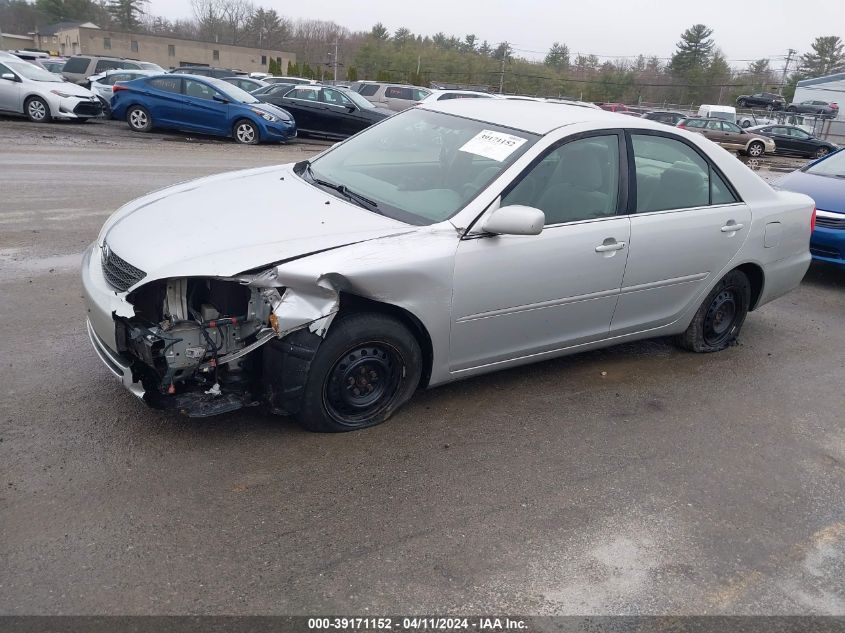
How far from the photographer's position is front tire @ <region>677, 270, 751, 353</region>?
17.5 ft

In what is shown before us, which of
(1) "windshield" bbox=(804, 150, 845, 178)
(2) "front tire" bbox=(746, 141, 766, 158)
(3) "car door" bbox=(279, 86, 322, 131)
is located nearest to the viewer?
(1) "windshield" bbox=(804, 150, 845, 178)

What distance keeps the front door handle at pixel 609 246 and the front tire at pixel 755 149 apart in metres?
27.3

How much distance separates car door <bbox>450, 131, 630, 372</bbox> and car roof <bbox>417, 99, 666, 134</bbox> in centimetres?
17

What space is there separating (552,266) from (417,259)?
0.92 m

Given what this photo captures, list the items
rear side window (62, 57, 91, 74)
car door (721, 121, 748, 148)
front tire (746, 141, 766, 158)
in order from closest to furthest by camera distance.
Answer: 1. rear side window (62, 57, 91, 74)
2. car door (721, 121, 748, 148)
3. front tire (746, 141, 766, 158)

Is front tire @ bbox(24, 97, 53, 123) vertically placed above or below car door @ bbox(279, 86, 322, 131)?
below

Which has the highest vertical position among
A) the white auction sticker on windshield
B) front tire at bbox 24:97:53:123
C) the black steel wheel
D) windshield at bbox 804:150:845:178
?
the white auction sticker on windshield

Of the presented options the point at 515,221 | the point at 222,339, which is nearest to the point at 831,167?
the point at 515,221

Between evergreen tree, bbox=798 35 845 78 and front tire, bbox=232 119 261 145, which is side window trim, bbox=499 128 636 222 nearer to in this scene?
front tire, bbox=232 119 261 145

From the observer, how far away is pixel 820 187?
26.2 ft

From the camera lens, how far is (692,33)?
83562 millimetres

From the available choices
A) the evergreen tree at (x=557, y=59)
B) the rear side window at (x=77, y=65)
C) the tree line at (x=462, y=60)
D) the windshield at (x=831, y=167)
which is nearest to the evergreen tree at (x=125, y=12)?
the tree line at (x=462, y=60)

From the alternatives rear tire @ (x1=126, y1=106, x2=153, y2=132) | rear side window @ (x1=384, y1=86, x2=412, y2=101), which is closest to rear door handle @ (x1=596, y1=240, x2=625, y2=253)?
rear tire @ (x1=126, y1=106, x2=153, y2=132)

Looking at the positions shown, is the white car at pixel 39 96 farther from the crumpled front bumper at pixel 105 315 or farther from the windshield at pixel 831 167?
the windshield at pixel 831 167
